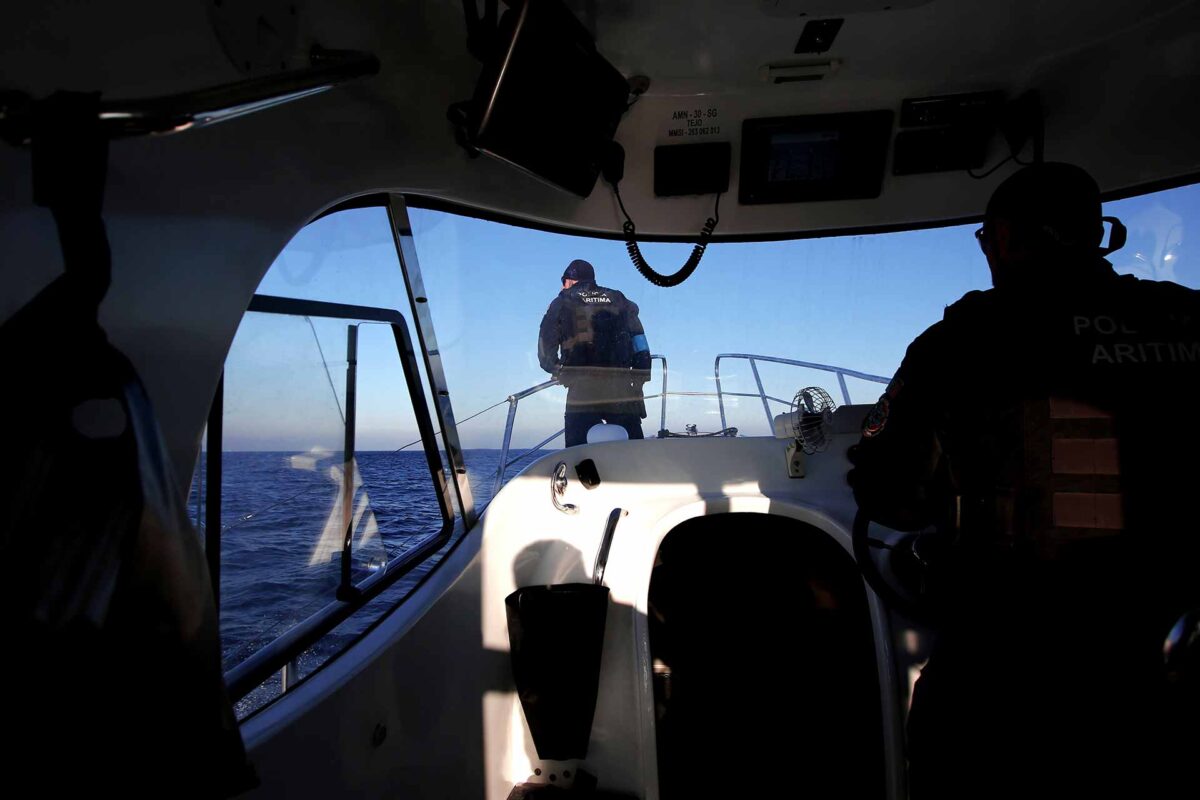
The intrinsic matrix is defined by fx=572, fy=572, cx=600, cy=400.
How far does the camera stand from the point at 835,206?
2.40 m

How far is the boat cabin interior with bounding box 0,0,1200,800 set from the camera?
47 cm

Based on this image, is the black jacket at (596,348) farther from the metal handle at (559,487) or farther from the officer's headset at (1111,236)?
the officer's headset at (1111,236)

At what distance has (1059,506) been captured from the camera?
104 centimetres

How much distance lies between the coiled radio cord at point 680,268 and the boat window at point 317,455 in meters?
1.00

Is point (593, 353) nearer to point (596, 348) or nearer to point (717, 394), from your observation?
point (596, 348)

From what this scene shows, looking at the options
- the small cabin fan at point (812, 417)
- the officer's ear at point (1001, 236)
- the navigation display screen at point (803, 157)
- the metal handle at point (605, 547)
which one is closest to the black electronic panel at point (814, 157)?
the navigation display screen at point (803, 157)

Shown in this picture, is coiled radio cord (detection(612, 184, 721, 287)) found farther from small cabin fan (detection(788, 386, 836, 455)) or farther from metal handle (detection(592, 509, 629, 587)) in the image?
metal handle (detection(592, 509, 629, 587))

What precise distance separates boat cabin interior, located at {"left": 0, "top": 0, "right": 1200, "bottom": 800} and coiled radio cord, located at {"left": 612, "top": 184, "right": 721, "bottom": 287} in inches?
0.7

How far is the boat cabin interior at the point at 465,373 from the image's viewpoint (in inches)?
18.5

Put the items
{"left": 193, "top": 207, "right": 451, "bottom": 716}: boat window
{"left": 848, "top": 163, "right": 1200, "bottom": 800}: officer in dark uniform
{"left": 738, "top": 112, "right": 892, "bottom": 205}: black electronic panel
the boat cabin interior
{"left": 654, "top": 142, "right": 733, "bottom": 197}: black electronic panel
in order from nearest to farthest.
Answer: the boat cabin interior → {"left": 848, "top": 163, "right": 1200, "bottom": 800}: officer in dark uniform → {"left": 193, "top": 207, "right": 451, "bottom": 716}: boat window → {"left": 738, "top": 112, "right": 892, "bottom": 205}: black electronic panel → {"left": 654, "top": 142, "right": 733, "bottom": 197}: black electronic panel

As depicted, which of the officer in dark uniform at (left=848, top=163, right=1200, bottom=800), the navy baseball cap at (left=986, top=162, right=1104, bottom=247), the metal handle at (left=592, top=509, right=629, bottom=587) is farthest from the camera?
the metal handle at (left=592, top=509, right=629, bottom=587)

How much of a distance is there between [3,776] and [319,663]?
1001 millimetres

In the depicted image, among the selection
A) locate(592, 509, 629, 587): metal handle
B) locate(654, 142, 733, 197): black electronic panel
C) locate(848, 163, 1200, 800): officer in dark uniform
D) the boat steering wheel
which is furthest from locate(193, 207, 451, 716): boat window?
locate(848, 163, 1200, 800): officer in dark uniform

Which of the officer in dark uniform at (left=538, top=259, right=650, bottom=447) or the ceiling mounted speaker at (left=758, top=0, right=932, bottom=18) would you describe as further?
the officer in dark uniform at (left=538, top=259, right=650, bottom=447)
